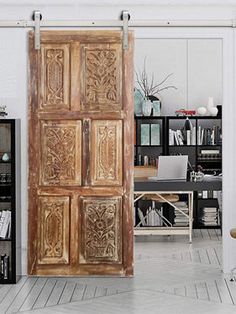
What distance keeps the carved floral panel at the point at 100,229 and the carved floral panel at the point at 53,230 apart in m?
0.18

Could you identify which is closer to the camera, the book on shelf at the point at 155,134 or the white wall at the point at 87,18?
the white wall at the point at 87,18

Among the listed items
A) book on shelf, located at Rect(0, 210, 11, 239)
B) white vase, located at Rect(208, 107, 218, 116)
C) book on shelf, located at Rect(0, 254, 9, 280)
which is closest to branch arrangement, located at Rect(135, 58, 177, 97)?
white vase, located at Rect(208, 107, 218, 116)

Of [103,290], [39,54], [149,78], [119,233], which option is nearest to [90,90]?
[39,54]

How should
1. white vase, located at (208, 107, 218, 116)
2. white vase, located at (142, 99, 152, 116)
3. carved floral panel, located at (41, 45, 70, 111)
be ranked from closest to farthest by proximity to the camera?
carved floral panel, located at (41, 45, 70, 111), white vase, located at (142, 99, 152, 116), white vase, located at (208, 107, 218, 116)

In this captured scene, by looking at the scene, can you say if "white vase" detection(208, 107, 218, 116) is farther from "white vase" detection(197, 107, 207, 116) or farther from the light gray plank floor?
the light gray plank floor

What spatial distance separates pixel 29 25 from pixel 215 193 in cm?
592

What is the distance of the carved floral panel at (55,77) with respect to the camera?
353 inches

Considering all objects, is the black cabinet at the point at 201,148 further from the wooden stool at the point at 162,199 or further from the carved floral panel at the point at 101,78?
the carved floral panel at the point at 101,78

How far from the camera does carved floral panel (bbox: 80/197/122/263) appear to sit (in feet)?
29.6

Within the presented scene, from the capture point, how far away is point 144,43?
1399cm

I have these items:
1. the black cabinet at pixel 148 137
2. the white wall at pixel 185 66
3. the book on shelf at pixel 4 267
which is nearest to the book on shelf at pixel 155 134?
the black cabinet at pixel 148 137

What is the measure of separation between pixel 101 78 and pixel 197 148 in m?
5.17

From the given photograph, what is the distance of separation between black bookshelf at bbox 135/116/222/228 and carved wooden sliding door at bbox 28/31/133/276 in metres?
4.77

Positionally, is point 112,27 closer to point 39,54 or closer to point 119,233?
point 39,54
